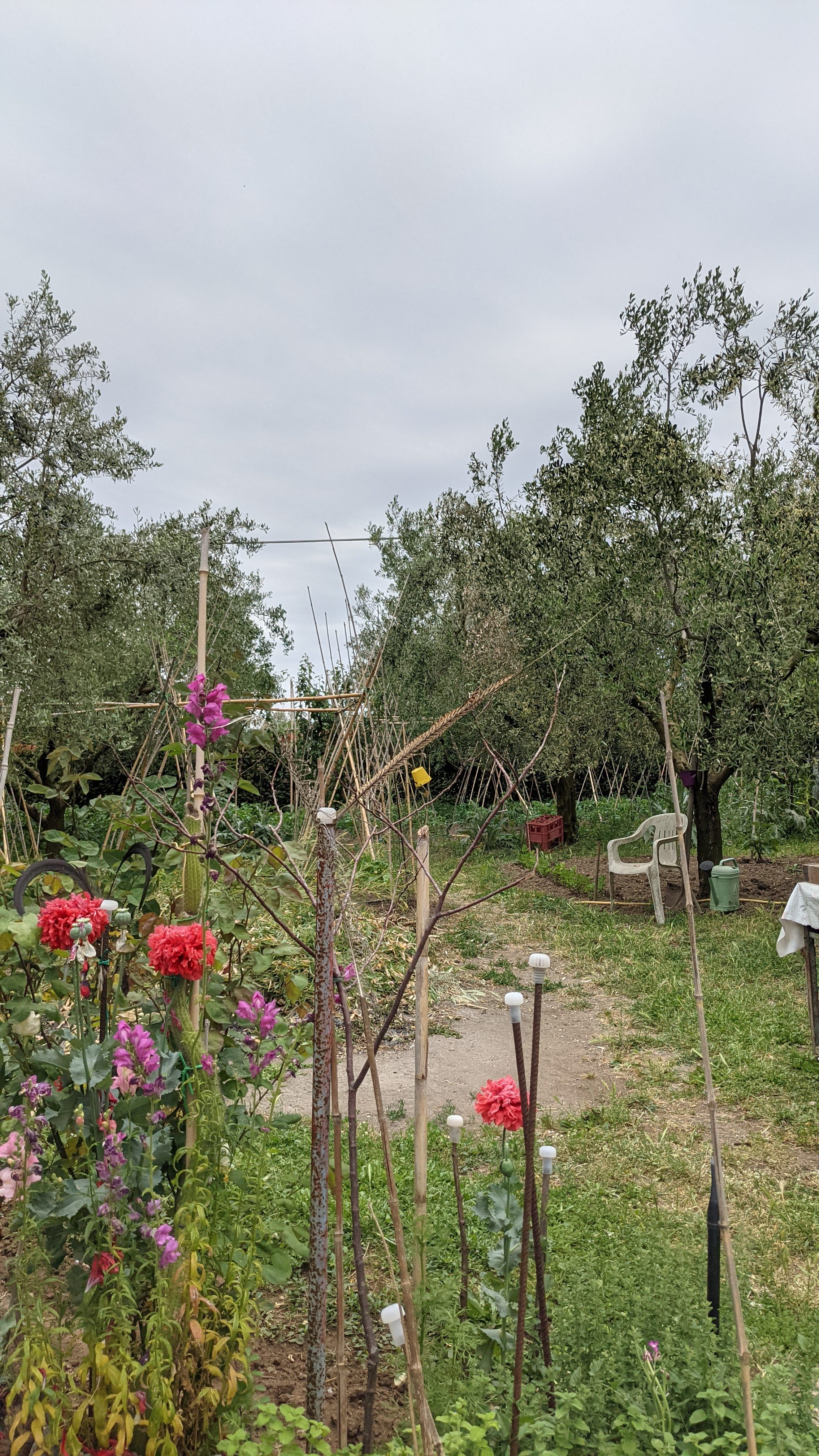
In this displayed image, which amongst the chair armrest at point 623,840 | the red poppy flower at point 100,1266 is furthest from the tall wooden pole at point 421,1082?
the chair armrest at point 623,840

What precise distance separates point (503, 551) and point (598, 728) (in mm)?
2315

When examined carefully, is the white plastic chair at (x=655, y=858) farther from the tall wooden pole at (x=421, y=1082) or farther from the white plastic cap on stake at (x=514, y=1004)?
the white plastic cap on stake at (x=514, y=1004)

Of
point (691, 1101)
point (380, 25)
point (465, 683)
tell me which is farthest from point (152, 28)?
point (465, 683)

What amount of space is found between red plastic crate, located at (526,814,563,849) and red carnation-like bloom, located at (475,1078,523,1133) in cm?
800

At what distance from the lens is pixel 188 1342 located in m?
1.30

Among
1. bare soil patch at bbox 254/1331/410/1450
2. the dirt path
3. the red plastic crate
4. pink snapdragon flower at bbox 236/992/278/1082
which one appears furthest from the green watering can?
pink snapdragon flower at bbox 236/992/278/1082

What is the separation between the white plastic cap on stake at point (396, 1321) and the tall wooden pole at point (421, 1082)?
0.93 ft

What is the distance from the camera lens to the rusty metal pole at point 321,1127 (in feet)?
4.24

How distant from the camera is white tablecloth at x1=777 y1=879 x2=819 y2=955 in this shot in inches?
151

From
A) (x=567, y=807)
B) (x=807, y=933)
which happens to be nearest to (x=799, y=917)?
(x=807, y=933)

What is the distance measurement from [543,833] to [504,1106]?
8.32 meters

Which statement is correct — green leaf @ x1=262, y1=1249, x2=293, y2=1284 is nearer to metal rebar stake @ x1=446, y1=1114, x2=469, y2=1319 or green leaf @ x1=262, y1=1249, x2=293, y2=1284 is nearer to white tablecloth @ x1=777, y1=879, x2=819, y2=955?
metal rebar stake @ x1=446, y1=1114, x2=469, y2=1319

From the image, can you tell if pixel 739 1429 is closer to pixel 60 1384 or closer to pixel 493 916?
pixel 60 1384

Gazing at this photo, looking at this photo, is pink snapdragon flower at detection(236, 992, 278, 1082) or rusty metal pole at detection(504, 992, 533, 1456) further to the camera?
pink snapdragon flower at detection(236, 992, 278, 1082)
